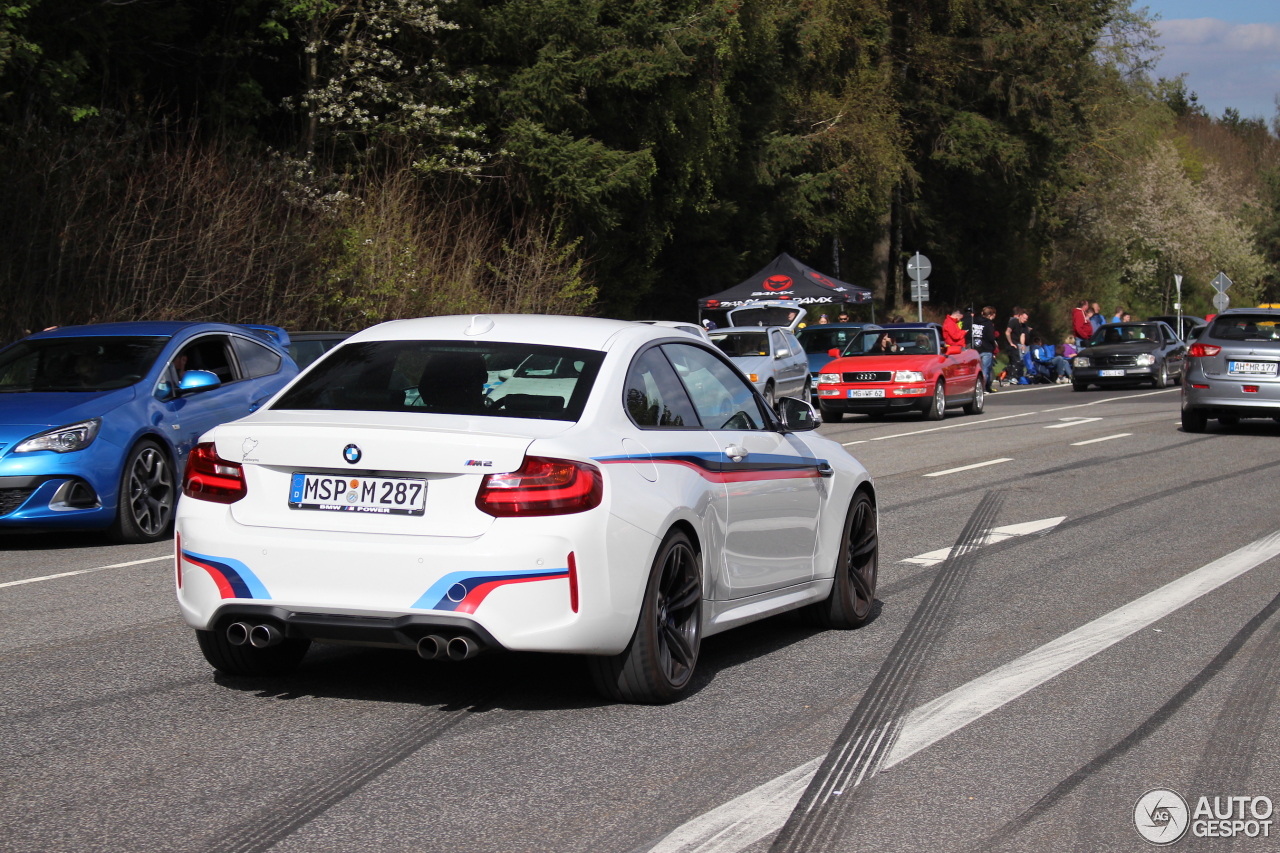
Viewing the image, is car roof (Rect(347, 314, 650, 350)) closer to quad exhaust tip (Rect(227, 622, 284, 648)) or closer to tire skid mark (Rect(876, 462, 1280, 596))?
quad exhaust tip (Rect(227, 622, 284, 648))

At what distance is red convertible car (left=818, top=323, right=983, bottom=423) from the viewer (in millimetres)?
25016

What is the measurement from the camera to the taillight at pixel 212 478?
563cm

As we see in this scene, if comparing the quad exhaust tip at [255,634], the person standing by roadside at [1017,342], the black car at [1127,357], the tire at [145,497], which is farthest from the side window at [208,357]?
the person standing by roadside at [1017,342]

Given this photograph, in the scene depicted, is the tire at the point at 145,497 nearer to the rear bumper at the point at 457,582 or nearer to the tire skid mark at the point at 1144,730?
the rear bumper at the point at 457,582

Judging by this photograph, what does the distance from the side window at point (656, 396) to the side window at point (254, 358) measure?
285 inches

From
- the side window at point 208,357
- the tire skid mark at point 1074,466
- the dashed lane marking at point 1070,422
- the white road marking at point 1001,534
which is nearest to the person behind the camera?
the white road marking at point 1001,534

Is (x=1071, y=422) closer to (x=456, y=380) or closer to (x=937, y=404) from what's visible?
(x=937, y=404)

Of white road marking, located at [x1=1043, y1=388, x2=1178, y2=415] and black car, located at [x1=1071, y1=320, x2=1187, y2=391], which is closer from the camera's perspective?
white road marking, located at [x1=1043, y1=388, x2=1178, y2=415]

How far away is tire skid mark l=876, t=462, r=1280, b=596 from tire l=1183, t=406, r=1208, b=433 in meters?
4.37

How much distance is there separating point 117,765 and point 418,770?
0.99 metres

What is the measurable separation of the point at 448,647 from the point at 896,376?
20324 mm

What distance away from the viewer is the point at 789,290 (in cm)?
3766

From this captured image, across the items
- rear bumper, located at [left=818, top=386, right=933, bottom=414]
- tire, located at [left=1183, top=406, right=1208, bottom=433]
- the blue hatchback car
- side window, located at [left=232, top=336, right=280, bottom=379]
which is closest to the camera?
the blue hatchback car

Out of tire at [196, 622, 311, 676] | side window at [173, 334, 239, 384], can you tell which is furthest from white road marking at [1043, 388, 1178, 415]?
tire at [196, 622, 311, 676]
